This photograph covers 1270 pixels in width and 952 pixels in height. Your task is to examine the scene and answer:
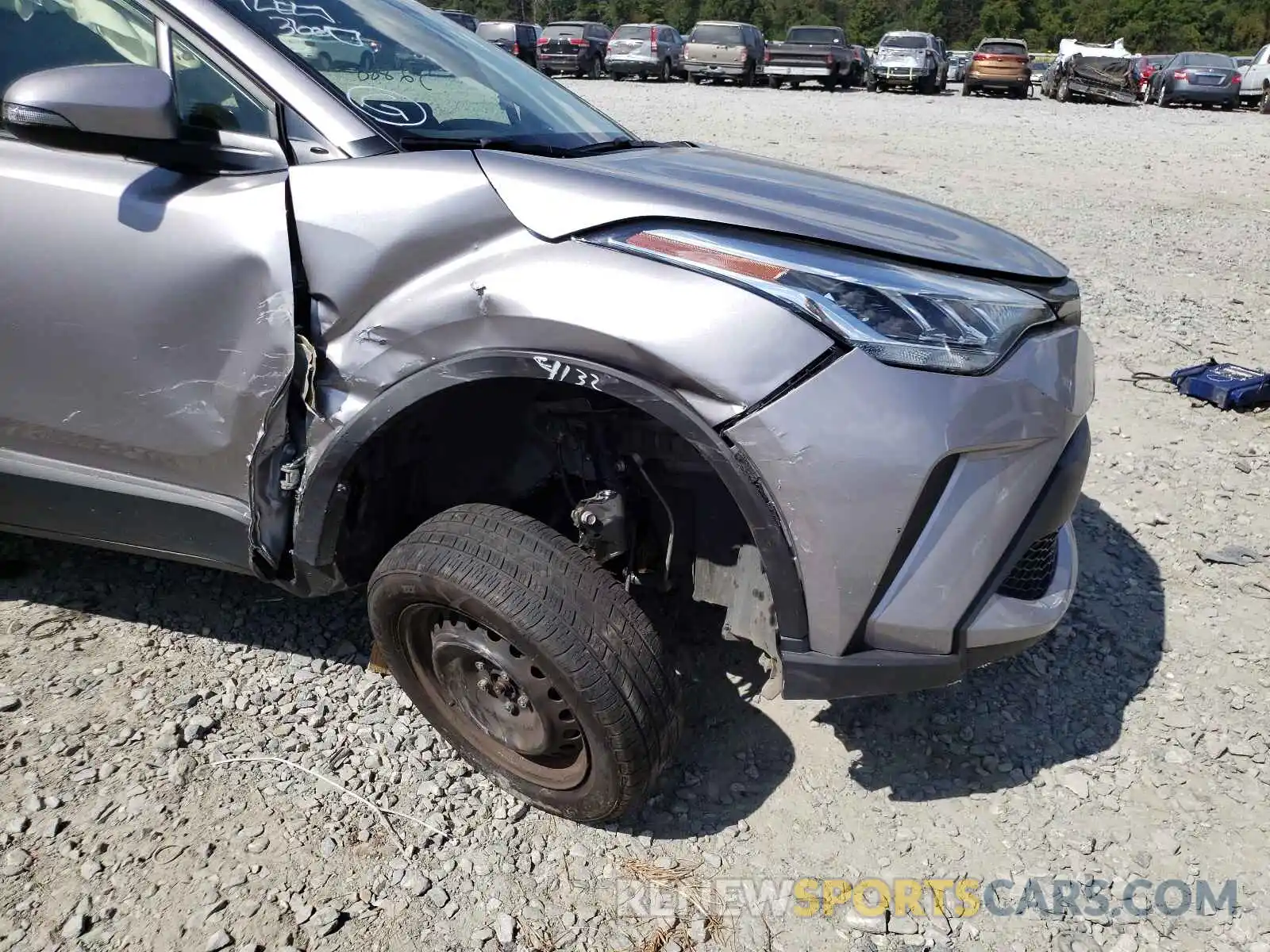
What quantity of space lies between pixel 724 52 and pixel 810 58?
2277 millimetres

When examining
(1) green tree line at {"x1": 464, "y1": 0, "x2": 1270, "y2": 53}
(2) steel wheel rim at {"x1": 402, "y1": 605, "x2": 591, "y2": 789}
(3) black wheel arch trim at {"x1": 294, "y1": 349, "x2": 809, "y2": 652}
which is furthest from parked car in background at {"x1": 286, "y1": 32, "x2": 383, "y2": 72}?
(1) green tree line at {"x1": 464, "y1": 0, "x2": 1270, "y2": 53}

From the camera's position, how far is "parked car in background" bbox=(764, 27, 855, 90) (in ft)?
80.8

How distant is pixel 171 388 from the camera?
83.3 inches

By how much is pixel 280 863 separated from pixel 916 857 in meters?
1.42

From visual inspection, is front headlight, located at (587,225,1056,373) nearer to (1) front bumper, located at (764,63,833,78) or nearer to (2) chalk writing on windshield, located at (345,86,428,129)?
(2) chalk writing on windshield, located at (345,86,428,129)

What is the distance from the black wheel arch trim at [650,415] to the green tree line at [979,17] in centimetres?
5660

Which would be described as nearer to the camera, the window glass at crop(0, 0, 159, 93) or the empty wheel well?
the empty wheel well

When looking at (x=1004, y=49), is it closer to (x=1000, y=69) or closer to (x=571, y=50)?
(x=1000, y=69)

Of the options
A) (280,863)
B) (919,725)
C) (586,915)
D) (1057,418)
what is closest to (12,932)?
(280,863)

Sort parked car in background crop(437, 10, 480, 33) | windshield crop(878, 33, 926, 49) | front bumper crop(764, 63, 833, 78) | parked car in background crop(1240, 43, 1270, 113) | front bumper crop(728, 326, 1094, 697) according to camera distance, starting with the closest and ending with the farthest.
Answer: front bumper crop(728, 326, 1094, 697), parked car in background crop(437, 10, 480, 33), parked car in background crop(1240, 43, 1270, 113), front bumper crop(764, 63, 833, 78), windshield crop(878, 33, 926, 49)

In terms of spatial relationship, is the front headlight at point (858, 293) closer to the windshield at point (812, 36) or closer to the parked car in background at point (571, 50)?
the windshield at point (812, 36)

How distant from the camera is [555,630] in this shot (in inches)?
75.2

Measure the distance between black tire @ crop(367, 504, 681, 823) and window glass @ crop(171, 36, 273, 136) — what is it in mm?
954

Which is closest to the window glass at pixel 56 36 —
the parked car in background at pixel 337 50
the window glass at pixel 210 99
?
the window glass at pixel 210 99
